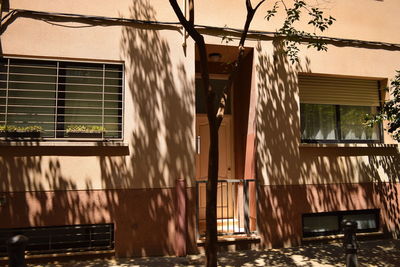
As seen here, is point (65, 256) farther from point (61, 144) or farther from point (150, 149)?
point (150, 149)

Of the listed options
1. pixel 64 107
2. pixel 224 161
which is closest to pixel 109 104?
pixel 64 107

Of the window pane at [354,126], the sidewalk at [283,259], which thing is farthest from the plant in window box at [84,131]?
the window pane at [354,126]

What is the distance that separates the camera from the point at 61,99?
19.9ft

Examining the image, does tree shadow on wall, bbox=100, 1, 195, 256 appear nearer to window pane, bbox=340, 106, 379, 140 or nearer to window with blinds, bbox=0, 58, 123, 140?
window with blinds, bbox=0, 58, 123, 140

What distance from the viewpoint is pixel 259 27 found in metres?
6.98

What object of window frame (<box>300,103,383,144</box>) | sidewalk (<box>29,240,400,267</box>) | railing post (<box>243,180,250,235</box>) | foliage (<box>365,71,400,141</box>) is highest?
foliage (<box>365,71,400,141</box>)

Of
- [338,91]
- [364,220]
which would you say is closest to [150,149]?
[338,91]

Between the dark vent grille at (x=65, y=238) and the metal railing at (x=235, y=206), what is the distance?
Result: 178 centimetres

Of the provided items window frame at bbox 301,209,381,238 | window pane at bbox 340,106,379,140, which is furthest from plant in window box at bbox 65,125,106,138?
window pane at bbox 340,106,379,140

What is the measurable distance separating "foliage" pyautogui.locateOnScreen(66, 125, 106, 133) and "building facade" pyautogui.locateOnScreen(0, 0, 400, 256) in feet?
0.09

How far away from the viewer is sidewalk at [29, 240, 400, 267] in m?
5.59

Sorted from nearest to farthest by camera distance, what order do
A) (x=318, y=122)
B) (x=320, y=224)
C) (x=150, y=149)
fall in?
(x=150, y=149) → (x=320, y=224) → (x=318, y=122)

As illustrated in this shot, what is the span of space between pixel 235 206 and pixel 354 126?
3426mm

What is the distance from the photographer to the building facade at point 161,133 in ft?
19.2
